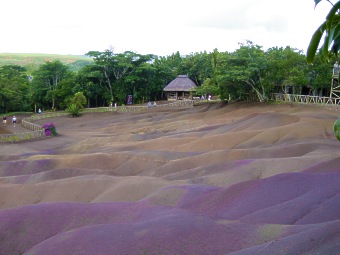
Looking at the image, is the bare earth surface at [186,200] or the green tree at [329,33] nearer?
the green tree at [329,33]

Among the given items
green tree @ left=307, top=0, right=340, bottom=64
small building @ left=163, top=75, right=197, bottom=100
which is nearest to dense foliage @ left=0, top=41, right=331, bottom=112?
small building @ left=163, top=75, right=197, bottom=100

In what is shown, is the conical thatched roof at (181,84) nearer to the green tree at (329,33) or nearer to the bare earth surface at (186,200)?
the bare earth surface at (186,200)

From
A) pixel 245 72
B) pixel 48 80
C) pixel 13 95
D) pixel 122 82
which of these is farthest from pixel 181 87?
pixel 13 95

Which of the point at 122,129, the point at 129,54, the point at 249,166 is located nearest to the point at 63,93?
the point at 129,54

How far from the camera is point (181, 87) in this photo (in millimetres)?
61500

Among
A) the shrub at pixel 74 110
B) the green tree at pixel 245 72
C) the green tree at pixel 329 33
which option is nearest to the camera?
the green tree at pixel 329 33

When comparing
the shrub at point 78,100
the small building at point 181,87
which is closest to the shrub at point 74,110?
the shrub at point 78,100

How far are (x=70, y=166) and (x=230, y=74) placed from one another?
74.4ft

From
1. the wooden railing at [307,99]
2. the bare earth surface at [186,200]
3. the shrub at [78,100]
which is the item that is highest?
the wooden railing at [307,99]

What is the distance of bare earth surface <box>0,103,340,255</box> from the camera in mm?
8391

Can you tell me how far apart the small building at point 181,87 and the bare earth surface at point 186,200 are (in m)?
36.2

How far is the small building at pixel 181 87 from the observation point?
61.4 m

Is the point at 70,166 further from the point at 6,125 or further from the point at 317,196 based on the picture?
the point at 6,125

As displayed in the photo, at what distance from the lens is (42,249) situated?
9.27m
